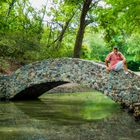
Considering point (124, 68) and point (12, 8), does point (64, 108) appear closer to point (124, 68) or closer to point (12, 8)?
point (124, 68)

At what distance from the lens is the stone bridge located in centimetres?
1786

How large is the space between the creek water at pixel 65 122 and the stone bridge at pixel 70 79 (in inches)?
33.8

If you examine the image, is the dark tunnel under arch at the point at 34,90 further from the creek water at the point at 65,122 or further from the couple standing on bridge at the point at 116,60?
the couple standing on bridge at the point at 116,60

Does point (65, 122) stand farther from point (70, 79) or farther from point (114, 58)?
point (70, 79)

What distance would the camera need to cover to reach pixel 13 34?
28.5 meters

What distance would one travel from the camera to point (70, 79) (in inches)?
788

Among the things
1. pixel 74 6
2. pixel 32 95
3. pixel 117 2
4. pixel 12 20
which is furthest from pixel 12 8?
pixel 32 95

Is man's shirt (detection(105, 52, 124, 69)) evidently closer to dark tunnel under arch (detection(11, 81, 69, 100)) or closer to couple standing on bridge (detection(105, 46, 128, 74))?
couple standing on bridge (detection(105, 46, 128, 74))

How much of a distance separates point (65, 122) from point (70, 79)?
5.29 metres

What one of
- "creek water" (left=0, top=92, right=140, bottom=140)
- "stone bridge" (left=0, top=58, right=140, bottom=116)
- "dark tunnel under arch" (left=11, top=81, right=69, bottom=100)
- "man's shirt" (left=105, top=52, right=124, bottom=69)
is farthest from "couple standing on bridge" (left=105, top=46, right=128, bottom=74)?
"dark tunnel under arch" (left=11, top=81, right=69, bottom=100)

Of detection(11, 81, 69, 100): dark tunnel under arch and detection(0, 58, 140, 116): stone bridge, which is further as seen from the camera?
Answer: detection(11, 81, 69, 100): dark tunnel under arch

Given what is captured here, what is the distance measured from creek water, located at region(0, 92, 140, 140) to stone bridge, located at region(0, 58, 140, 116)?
2.81ft

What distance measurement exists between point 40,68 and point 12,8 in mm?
17972

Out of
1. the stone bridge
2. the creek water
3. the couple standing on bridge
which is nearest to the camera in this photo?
the creek water
